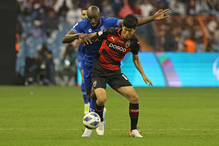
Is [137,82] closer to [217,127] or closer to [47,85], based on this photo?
[47,85]

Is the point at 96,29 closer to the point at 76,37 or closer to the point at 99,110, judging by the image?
the point at 76,37

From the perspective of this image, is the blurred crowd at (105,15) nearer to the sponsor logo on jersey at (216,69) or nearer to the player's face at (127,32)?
the sponsor logo on jersey at (216,69)

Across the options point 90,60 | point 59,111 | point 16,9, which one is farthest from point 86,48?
point 16,9

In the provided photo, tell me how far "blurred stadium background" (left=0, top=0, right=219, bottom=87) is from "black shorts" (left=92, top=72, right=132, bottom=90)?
1295 centimetres

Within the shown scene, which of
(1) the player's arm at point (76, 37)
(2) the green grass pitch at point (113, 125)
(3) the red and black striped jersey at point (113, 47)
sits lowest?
(2) the green grass pitch at point (113, 125)

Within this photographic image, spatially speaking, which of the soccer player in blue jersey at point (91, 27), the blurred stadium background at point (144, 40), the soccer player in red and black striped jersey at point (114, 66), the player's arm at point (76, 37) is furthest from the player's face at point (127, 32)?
the blurred stadium background at point (144, 40)

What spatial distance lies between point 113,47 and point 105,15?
14625 mm

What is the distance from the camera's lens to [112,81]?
5973mm

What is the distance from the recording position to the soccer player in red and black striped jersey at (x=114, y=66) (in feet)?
19.0

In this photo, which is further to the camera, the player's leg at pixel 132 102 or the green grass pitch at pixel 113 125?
the player's leg at pixel 132 102

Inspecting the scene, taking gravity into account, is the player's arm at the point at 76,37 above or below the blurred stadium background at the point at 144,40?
above

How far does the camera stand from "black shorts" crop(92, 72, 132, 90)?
19.3 feet

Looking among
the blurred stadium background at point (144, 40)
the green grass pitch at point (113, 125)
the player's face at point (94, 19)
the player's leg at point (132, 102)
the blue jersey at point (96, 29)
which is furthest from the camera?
the blurred stadium background at point (144, 40)

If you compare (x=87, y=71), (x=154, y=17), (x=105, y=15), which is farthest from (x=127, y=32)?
(x=105, y=15)
